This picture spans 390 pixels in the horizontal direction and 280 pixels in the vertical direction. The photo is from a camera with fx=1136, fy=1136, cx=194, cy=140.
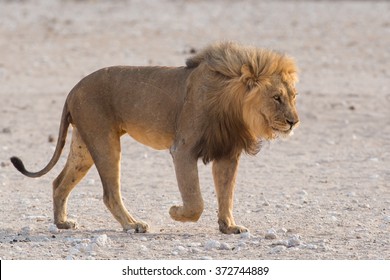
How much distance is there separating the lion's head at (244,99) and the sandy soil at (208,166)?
635mm

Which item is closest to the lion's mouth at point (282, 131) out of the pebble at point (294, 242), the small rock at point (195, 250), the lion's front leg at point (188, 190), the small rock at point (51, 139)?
the lion's front leg at point (188, 190)

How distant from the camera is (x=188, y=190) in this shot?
7.33 metres

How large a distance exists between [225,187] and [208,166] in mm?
2943

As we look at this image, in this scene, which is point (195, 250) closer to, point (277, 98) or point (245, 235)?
point (245, 235)

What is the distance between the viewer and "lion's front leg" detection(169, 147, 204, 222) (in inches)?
288

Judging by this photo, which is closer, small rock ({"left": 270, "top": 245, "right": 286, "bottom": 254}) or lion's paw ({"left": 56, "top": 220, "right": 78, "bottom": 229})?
small rock ({"left": 270, "top": 245, "right": 286, "bottom": 254})

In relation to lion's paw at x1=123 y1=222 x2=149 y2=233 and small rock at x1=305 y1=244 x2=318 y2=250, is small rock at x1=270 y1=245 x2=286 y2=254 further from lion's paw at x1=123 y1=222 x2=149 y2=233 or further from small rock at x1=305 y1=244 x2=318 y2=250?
lion's paw at x1=123 y1=222 x2=149 y2=233

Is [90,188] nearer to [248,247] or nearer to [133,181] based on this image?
[133,181]

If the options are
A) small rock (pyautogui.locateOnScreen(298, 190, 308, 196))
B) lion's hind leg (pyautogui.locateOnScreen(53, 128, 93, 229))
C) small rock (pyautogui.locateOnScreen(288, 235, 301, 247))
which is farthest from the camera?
small rock (pyautogui.locateOnScreen(298, 190, 308, 196))

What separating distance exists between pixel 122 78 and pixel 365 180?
2846 millimetres

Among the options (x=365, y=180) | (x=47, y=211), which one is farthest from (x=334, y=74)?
(x=47, y=211)

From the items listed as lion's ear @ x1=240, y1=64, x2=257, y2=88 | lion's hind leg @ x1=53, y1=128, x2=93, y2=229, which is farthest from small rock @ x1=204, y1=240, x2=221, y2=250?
lion's hind leg @ x1=53, y1=128, x2=93, y2=229

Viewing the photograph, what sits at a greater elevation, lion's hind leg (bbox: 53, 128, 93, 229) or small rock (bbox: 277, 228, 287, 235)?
lion's hind leg (bbox: 53, 128, 93, 229)

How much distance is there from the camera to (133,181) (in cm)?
991
